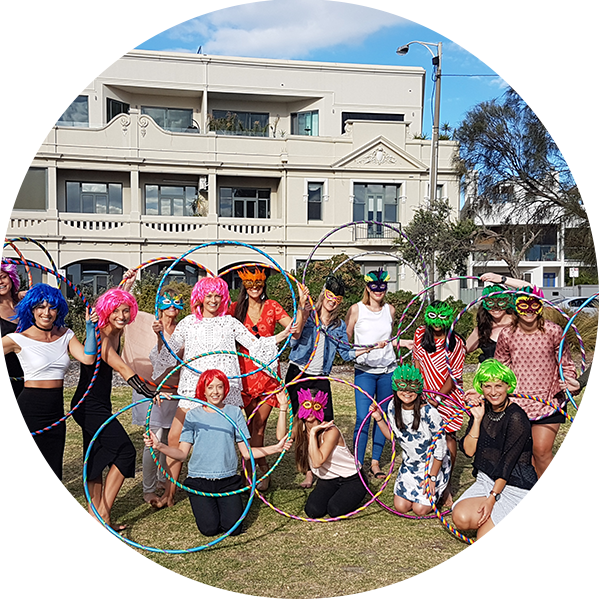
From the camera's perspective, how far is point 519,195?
20875mm

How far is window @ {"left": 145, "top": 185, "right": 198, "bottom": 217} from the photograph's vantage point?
26.2 metres

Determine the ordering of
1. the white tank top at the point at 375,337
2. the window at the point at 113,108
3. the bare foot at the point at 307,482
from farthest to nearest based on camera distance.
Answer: the window at the point at 113,108 < the white tank top at the point at 375,337 < the bare foot at the point at 307,482

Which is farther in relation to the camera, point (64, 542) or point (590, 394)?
point (590, 394)

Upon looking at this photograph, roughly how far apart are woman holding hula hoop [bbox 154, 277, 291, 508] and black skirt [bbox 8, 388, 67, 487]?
100cm

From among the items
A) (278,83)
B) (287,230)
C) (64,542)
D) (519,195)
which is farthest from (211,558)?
(278,83)

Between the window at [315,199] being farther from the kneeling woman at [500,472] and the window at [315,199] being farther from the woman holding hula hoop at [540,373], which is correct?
the kneeling woman at [500,472]

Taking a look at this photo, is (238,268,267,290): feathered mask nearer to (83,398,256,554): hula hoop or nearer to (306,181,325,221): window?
(83,398,256,554): hula hoop

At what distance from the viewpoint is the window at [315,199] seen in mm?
26016

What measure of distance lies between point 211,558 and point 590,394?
341 inches

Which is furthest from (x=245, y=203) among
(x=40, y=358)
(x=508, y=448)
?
(x=508, y=448)

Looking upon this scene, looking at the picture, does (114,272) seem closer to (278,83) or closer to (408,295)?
(278,83)

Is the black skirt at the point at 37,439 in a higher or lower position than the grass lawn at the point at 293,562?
higher

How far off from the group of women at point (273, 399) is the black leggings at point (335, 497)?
0.01 metres

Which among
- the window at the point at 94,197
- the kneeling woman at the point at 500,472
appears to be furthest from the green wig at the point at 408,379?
the window at the point at 94,197
